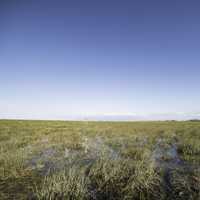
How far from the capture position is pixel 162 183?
5.36m

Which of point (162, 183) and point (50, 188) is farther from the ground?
point (50, 188)

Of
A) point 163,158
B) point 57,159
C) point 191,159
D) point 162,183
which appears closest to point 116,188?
point 162,183

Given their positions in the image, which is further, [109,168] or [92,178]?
[109,168]

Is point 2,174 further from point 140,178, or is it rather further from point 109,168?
point 140,178

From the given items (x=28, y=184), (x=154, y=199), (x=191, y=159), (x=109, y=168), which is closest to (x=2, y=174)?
(x=28, y=184)

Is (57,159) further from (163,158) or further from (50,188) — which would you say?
(163,158)

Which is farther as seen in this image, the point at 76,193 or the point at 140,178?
the point at 140,178

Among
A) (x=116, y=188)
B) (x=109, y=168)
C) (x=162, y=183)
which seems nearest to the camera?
(x=116, y=188)

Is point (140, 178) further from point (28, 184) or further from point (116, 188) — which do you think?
point (28, 184)

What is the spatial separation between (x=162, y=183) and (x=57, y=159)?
17.8 feet

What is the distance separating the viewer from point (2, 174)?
19.1 ft

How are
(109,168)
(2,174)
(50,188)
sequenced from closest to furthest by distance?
(50,188) < (2,174) < (109,168)

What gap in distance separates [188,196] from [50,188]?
422 centimetres

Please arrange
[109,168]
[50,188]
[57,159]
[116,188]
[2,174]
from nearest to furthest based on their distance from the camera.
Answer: [50,188]
[116,188]
[2,174]
[109,168]
[57,159]
